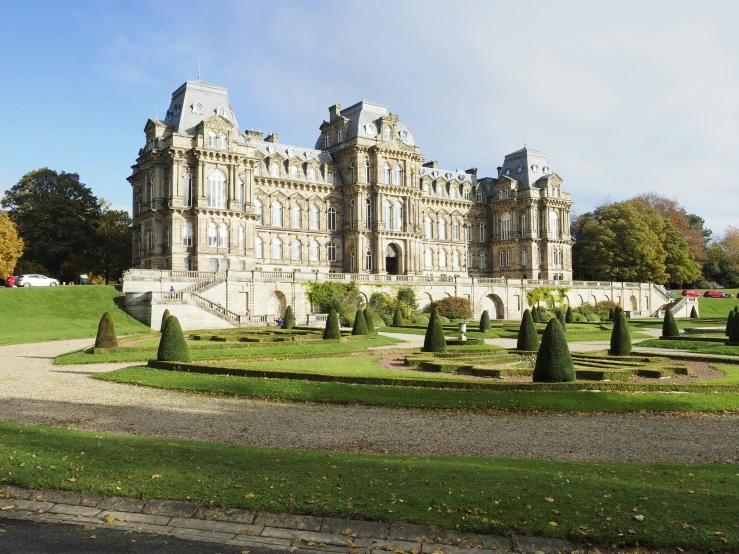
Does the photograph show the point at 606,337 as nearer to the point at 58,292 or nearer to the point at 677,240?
the point at 58,292

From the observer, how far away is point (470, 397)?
16469 millimetres

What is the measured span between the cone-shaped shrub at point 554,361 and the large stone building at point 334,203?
1666 inches

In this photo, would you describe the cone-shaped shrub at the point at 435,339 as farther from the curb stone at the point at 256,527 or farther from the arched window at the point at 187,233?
the arched window at the point at 187,233

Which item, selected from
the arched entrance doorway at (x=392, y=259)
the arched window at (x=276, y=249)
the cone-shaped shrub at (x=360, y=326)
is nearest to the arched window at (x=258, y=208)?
the arched window at (x=276, y=249)

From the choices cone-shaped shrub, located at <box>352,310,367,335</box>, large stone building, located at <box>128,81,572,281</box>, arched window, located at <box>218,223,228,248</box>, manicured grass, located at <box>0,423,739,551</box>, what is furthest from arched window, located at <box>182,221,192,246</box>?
manicured grass, located at <box>0,423,739,551</box>

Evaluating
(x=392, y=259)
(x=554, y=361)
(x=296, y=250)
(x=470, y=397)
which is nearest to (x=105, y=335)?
(x=470, y=397)

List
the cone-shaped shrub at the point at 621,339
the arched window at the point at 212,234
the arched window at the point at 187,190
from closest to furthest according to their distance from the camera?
the cone-shaped shrub at the point at 621,339
the arched window at the point at 187,190
the arched window at the point at 212,234

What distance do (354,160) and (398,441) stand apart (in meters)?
58.0

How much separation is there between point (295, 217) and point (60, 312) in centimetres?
2872

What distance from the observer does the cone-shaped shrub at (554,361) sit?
60.1 feet

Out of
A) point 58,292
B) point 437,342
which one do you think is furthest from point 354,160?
point 437,342

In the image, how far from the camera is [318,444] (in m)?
12.3

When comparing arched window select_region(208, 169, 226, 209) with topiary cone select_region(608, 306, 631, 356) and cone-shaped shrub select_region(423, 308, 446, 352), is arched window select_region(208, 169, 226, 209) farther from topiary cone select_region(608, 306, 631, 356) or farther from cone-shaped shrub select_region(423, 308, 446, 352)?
topiary cone select_region(608, 306, 631, 356)

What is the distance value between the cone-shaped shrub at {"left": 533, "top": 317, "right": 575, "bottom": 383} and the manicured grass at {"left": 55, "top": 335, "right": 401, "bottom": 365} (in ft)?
36.1
